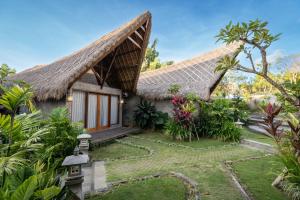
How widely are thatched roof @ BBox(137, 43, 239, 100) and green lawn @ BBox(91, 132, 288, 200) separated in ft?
11.5

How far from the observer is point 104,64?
10562 millimetres

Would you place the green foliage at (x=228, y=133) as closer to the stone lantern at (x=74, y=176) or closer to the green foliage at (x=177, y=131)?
the green foliage at (x=177, y=131)

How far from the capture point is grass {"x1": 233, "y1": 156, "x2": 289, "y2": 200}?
325cm

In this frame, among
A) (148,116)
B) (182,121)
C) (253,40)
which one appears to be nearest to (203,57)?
(148,116)

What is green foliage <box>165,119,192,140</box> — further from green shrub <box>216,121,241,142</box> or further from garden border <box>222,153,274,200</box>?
garden border <box>222,153,274,200</box>

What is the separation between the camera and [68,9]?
11062 mm

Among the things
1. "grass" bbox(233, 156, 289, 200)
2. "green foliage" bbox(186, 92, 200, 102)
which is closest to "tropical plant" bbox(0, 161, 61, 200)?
"grass" bbox(233, 156, 289, 200)

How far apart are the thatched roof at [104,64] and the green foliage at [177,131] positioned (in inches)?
152

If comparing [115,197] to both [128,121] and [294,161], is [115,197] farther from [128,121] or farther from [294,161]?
[128,121]

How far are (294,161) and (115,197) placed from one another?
10.5ft

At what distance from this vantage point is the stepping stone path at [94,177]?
355 centimetres

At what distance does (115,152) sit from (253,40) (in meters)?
5.29

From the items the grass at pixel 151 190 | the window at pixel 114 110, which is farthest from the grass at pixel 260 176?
the window at pixel 114 110

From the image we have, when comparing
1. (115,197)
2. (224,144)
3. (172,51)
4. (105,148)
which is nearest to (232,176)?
(115,197)
